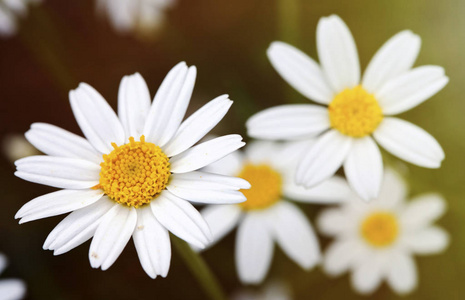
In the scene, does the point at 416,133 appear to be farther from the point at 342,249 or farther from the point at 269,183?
the point at 342,249

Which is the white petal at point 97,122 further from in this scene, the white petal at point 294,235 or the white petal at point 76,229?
the white petal at point 294,235

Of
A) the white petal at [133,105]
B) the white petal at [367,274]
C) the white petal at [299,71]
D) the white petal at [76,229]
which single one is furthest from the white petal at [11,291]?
the white petal at [367,274]

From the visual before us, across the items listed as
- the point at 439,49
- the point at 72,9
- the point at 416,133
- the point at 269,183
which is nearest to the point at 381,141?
the point at 416,133

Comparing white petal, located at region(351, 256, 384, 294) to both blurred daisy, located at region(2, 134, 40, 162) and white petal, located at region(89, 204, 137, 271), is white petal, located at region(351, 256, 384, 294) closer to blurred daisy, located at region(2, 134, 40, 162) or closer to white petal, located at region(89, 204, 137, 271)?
white petal, located at region(89, 204, 137, 271)

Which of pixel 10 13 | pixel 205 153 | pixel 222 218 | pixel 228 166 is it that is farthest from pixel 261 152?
pixel 10 13

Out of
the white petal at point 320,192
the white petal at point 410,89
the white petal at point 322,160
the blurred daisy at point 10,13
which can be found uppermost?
the blurred daisy at point 10,13

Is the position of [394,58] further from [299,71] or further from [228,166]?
[228,166]

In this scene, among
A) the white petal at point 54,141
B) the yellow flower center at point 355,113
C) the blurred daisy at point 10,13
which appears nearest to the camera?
the white petal at point 54,141

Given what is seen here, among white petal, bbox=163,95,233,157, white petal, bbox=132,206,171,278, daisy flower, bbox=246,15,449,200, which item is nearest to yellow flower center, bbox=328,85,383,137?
daisy flower, bbox=246,15,449,200
